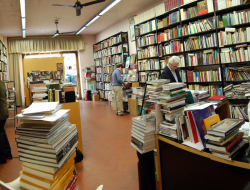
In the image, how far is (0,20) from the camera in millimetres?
6977

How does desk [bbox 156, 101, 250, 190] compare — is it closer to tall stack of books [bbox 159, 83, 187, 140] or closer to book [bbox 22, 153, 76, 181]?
tall stack of books [bbox 159, 83, 187, 140]

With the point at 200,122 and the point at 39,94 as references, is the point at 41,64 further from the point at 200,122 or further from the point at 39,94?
the point at 200,122

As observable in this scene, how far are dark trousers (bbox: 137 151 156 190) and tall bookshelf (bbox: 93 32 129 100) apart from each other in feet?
20.5

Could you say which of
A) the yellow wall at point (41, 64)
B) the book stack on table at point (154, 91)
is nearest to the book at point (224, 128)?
the book stack on table at point (154, 91)

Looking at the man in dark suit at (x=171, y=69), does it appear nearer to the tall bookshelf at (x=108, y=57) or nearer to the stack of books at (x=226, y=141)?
the stack of books at (x=226, y=141)

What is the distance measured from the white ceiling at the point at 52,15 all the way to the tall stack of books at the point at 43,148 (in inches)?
224

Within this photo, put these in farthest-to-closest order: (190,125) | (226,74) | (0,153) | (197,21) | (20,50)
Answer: (20,50), (197,21), (226,74), (0,153), (190,125)

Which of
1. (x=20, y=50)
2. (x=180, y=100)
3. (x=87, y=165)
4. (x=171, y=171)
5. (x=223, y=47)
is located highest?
(x=20, y=50)

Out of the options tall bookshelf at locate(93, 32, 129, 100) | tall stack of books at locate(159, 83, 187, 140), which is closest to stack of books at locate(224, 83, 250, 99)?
tall stack of books at locate(159, 83, 187, 140)

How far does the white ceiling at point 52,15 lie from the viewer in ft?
19.5

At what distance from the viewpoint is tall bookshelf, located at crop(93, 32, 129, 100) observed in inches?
311

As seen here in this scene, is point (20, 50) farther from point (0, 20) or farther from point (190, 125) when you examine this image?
point (190, 125)

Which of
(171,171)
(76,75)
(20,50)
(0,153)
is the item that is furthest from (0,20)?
(171,171)

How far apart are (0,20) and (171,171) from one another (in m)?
7.94
